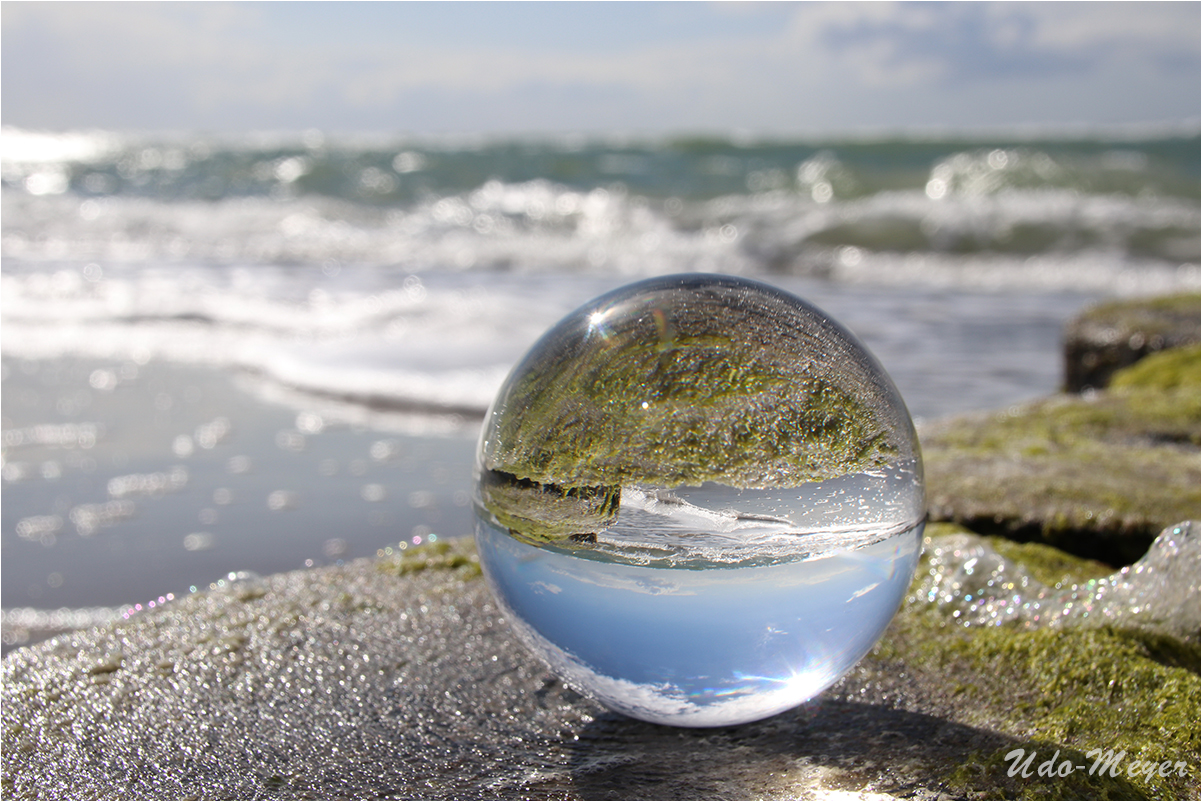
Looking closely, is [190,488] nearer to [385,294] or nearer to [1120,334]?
[1120,334]

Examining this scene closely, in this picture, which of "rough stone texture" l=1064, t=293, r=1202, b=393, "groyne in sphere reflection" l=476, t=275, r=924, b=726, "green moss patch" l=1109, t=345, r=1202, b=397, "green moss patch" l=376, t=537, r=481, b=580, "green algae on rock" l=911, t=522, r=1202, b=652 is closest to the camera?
"groyne in sphere reflection" l=476, t=275, r=924, b=726

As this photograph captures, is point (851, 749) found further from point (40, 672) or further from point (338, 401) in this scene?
point (338, 401)

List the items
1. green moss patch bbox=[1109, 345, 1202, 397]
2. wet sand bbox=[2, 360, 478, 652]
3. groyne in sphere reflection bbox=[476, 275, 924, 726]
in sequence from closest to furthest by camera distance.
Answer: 1. groyne in sphere reflection bbox=[476, 275, 924, 726]
2. wet sand bbox=[2, 360, 478, 652]
3. green moss patch bbox=[1109, 345, 1202, 397]

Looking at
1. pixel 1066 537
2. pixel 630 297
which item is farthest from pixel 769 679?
pixel 1066 537

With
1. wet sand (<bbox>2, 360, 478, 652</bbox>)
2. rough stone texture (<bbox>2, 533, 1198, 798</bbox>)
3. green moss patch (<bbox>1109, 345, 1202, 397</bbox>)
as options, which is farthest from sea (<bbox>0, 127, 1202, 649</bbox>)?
green moss patch (<bbox>1109, 345, 1202, 397</bbox>)

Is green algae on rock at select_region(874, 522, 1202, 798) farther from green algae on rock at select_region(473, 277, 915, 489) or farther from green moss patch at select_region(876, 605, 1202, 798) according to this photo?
green algae on rock at select_region(473, 277, 915, 489)
